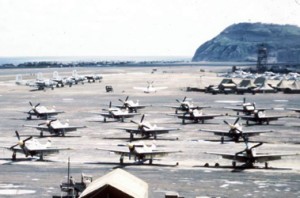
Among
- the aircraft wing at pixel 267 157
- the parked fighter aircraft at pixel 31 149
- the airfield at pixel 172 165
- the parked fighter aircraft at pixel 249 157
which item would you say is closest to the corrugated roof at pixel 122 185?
the airfield at pixel 172 165

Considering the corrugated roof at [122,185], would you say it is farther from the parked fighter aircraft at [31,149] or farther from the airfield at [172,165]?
the parked fighter aircraft at [31,149]

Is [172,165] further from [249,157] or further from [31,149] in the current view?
[31,149]

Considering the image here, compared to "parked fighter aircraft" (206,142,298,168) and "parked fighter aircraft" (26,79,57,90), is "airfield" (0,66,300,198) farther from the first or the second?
"parked fighter aircraft" (26,79,57,90)

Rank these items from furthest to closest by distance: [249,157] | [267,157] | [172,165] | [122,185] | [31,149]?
[31,149], [172,165], [249,157], [267,157], [122,185]

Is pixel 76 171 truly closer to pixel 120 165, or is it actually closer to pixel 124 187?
pixel 120 165

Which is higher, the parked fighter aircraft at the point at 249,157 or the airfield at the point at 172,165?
the parked fighter aircraft at the point at 249,157

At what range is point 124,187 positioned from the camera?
23.5m

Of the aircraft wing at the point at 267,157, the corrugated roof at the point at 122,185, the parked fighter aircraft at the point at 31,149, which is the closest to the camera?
the corrugated roof at the point at 122,185

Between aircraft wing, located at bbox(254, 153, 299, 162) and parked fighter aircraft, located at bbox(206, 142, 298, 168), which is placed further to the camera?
parked fighter aircraft, located at bbox(206, 142, 298, 168)

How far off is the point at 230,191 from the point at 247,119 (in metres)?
44.9

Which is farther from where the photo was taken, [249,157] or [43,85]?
[43,85]

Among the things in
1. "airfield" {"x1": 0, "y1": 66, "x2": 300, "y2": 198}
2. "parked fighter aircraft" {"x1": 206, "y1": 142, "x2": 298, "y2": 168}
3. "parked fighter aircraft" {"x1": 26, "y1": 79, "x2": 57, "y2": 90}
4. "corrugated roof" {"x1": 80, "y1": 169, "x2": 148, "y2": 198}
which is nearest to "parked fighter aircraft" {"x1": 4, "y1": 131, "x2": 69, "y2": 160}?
"airfield" {"x1": 0, "y1": 66, "x2": 300, "y2": 198}

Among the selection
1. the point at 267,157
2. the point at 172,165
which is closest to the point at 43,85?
the point at 172,165

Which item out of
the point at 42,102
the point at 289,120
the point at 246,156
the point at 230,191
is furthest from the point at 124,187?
the point at 42,102
